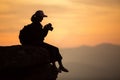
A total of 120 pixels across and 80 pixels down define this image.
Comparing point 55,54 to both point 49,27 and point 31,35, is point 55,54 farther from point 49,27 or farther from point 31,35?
point 31,35

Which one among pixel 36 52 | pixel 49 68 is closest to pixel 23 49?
pixel 36 52

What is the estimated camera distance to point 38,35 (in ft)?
64.7

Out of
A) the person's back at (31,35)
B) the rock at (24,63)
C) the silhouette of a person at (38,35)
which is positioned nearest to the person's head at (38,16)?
the silhouette of a person at (38,35)

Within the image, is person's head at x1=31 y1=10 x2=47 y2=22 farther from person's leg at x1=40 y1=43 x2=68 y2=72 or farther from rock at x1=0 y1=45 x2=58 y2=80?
rock at x1=0 y1=45 x2=58 y2=80

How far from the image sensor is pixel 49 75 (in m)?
19.4

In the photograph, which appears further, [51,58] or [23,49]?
[51,58]

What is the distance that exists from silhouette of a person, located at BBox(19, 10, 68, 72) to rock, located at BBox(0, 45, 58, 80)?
54 centimetres

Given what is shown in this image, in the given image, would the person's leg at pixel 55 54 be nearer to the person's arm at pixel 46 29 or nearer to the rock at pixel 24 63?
the rock at pixel 24 63

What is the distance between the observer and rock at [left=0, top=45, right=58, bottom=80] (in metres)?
17.6

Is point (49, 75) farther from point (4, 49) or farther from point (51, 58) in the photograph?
point (4, 49)

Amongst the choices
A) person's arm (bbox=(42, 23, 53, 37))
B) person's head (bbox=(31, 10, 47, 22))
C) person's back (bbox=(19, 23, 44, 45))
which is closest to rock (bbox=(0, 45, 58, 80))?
person's back (bbox=(19, 23, 44, 45))

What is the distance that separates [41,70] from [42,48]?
3.79ft

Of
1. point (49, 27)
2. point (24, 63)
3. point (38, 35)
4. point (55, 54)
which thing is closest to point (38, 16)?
point (49, 27)

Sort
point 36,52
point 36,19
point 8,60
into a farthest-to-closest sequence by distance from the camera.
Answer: point 36,19
point 36,52
point 8,60
